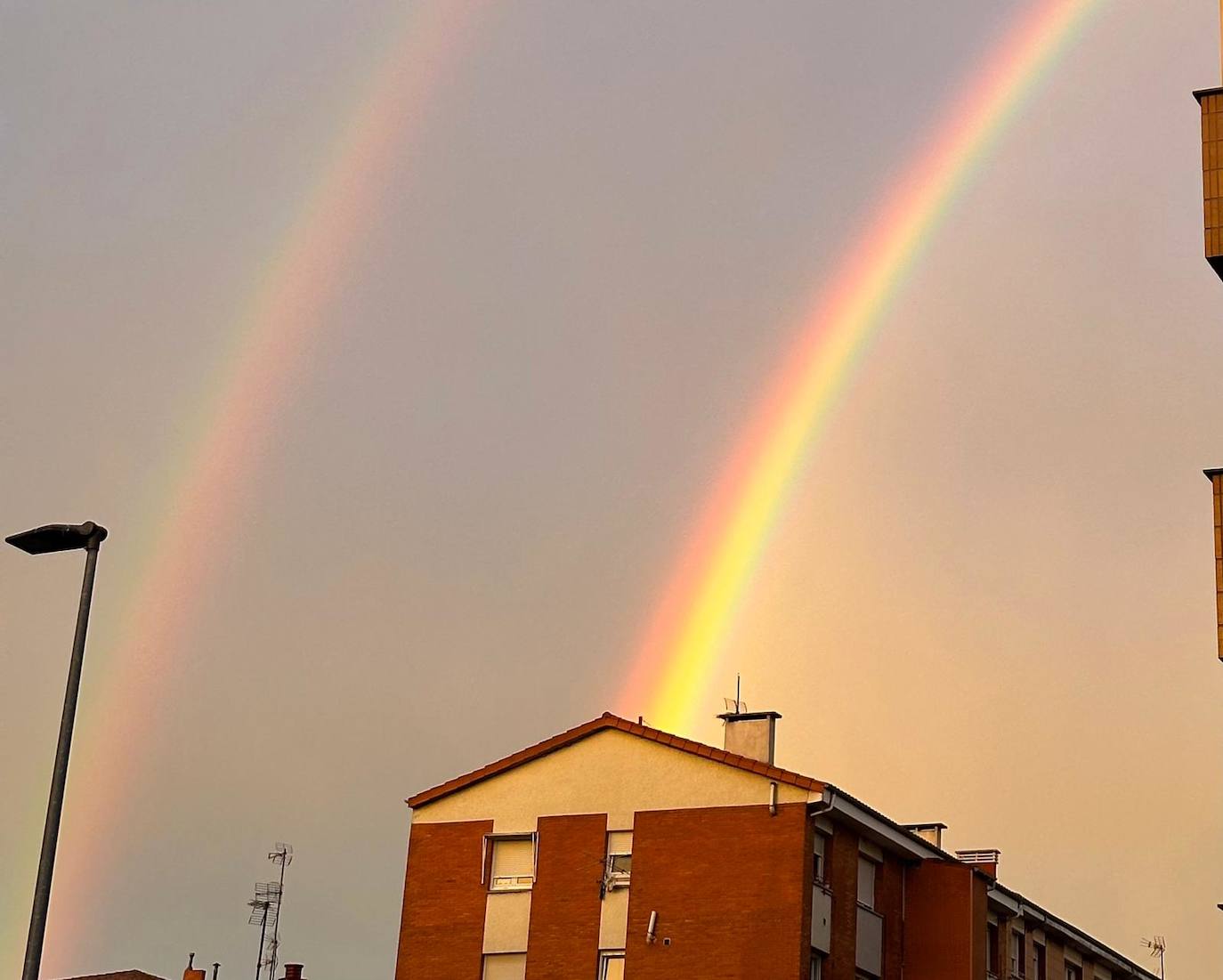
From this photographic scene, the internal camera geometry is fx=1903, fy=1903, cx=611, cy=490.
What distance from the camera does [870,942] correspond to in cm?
4494

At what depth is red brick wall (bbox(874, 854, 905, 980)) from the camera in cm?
4559

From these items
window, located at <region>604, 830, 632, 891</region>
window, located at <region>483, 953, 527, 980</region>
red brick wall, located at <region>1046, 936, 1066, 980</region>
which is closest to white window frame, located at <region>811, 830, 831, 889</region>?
window, located at <region>604, 830, 632, 891</region>

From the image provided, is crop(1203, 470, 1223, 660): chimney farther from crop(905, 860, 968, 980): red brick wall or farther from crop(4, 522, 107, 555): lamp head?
crop(905, 860, 968, 980): red brick wall

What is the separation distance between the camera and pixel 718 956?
42469 millimetres

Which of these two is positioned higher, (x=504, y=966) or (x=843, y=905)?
(x=843, y=905)

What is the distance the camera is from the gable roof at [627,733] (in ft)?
142

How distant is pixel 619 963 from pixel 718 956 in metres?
2.59

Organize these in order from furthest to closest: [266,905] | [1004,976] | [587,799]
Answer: [266,905], [1004,976], [587,799]

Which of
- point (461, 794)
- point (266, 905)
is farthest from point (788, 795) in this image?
point (266, 905)

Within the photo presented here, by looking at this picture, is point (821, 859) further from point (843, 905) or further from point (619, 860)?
point (619, 860)

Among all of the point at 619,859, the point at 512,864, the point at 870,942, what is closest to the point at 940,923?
the point at 870,942

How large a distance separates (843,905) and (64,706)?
25.9 meters

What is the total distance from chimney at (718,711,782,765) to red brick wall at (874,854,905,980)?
12.9ft

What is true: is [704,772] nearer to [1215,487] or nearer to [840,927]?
[840,927]
